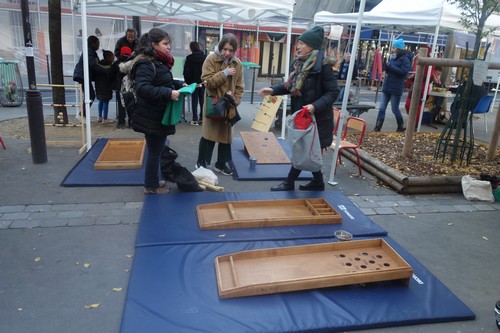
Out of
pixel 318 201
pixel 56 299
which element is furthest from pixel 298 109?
pixel 56 299

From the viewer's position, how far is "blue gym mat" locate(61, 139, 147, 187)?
4820 millimetres

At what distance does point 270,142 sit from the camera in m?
6.85

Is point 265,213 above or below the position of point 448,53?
below

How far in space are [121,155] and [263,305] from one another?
388 cm

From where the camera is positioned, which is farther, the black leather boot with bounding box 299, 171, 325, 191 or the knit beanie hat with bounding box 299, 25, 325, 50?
the black leather boot with bounding box 299, 171, 325, 191

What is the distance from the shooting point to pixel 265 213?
416cm

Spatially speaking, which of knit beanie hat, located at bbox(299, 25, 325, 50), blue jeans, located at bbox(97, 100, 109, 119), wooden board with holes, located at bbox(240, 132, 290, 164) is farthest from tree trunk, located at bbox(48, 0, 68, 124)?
knit beanie hat, located at bbox(299, 25, 325, 50)

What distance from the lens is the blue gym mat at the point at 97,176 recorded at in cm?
482

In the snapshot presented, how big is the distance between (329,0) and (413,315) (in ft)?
64.0

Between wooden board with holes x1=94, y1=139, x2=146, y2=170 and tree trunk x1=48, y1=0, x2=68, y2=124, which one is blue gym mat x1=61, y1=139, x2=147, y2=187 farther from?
tree trunk x1=48, y1=0, x2=68, y2=124

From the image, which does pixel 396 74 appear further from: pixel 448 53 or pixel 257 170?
pixel 257 170

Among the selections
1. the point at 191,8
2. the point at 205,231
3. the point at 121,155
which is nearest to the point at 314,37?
the point at 205,231

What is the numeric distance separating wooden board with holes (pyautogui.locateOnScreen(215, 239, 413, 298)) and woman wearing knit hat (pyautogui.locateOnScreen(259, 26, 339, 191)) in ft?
5.16

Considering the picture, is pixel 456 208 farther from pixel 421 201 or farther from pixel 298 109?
pixel 298 109
